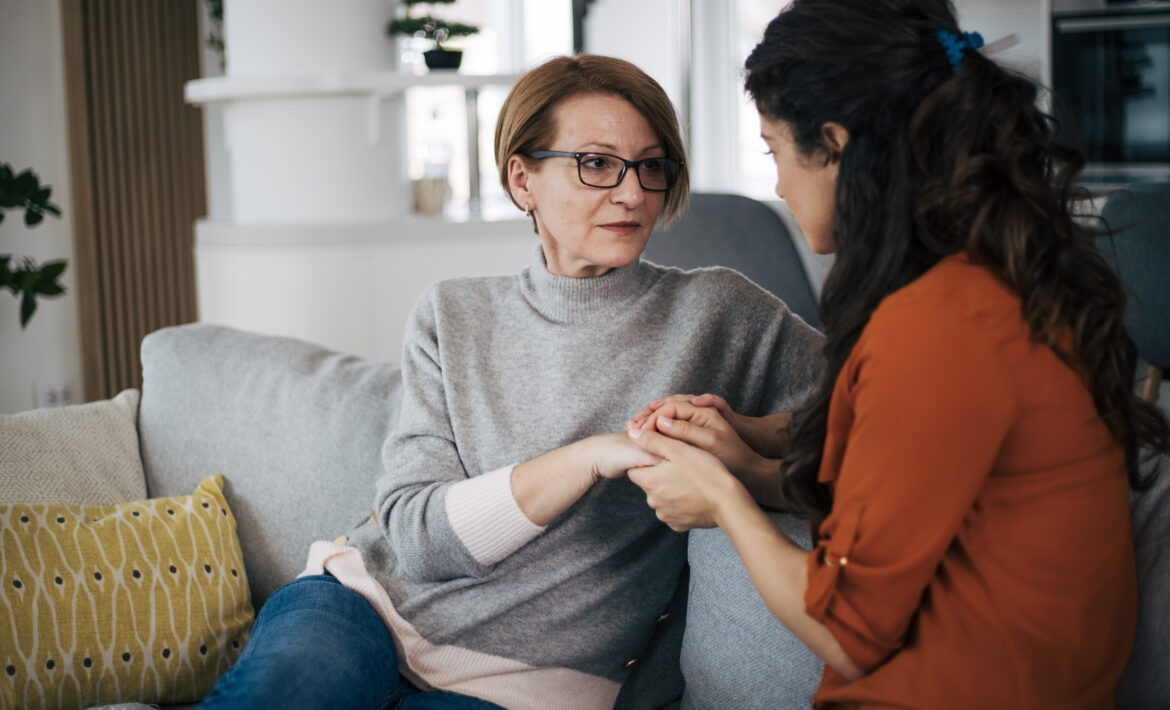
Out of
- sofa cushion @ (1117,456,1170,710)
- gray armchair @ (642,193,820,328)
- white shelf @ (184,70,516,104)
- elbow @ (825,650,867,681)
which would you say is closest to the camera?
elbow @ (825,650,867,681)

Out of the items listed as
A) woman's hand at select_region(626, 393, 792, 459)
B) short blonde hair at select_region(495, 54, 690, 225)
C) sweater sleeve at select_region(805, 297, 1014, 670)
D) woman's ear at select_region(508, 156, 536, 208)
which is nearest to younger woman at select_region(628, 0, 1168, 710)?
sweater sleeve at select_region(805, 297, 1014, 670)

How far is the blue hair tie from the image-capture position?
981 mm

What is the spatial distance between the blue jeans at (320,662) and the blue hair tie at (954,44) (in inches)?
37.6

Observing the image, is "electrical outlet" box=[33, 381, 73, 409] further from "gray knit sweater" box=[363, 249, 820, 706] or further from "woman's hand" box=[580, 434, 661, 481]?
"woman's hand" box=[580, 434, 661, 481]

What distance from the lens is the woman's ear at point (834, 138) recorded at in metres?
1.02

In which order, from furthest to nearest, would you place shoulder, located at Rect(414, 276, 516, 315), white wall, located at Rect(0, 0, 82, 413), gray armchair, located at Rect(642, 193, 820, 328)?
white wall, located at Rect(0, 0, 82, 413) < gray armchair, located at Rect(642, 193, 820, 328) < shoulder, located at Rect(414, 276, 516, 315)

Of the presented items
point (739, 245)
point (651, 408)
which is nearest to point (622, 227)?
point (651, 408)

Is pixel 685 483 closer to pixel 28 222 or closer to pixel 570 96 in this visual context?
pixel 570 96

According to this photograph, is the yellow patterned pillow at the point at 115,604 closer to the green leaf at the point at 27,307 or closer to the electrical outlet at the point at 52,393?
the green leaf at the point at 27,307

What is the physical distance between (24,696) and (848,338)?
1.27 m

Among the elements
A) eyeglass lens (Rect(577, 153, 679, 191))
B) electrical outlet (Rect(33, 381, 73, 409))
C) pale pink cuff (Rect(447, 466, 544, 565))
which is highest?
eyeglass lens (Rect(577, 153, 679, 191))

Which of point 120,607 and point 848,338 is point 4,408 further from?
point 848,338

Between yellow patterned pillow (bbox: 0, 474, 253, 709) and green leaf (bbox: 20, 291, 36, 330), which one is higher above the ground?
green leaf (bbox: 20, 291, 36, 330)

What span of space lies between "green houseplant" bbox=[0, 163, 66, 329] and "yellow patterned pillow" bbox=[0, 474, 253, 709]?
219 centimetres
